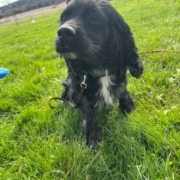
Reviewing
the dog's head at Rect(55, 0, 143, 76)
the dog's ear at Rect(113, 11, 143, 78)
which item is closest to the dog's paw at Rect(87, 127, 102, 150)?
the dog's head at Rect(55, 0, 143, 76)

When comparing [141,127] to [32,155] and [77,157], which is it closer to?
[77,157]

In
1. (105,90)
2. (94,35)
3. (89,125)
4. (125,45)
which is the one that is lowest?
(89,125)

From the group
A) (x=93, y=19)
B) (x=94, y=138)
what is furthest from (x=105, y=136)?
(x=93, y=19)

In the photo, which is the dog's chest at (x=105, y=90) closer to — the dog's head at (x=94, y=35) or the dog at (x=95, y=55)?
the dog at (x=95, y=55)

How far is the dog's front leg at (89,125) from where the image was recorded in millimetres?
2211

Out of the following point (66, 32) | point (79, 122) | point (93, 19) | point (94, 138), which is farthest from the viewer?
point (79, 122)

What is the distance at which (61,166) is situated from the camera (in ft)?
5.85

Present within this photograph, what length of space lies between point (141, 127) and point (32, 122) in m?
1.31

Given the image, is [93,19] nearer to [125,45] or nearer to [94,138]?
[125,45]

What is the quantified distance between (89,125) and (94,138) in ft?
0.47

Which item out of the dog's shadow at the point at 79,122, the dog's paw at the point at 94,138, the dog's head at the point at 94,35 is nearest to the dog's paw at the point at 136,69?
the dog's head at the point at 94,35

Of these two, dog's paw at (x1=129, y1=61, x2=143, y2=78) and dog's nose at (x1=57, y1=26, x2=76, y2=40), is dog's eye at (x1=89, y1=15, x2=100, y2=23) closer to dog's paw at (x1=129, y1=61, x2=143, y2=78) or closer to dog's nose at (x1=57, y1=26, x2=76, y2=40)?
dog's nose at (x1=57, y1=26, x2=76, y2=40)

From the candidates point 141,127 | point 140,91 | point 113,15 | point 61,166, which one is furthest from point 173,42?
point 61,166

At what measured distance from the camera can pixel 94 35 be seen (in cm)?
212
